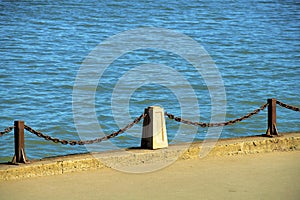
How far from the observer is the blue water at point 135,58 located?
23875mm

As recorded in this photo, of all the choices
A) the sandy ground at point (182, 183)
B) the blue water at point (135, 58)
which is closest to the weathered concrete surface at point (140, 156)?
the sandy ground at point (182, 183)

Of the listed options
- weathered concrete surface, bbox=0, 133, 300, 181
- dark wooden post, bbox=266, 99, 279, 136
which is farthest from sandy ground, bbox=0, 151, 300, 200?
dark wooden post, bbox=266, 99, 279, 136

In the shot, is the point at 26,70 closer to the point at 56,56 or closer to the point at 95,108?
the point at 56,56

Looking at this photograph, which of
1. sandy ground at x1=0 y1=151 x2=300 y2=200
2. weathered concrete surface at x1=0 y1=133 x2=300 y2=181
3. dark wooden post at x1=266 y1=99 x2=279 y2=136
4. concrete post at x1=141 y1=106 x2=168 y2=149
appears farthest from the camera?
dark wooden post at x1=266 y1=99 x2=279 y2=136

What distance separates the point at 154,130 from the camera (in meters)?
14.0

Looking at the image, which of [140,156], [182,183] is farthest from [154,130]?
[182,183]

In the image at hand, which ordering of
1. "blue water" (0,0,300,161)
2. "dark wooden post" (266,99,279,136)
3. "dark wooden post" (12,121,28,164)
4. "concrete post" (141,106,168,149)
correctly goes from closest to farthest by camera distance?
"dark wooden post" (12,121,28,164) < "concrete post" (141,106,168,149) < "dark wooden post" (266,99,279,136) < "blue water" (0,0,300,161)

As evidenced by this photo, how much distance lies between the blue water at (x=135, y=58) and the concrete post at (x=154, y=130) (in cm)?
612

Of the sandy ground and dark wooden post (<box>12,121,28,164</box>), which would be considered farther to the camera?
dark wooden post (<box>12,121,28,164</box>)

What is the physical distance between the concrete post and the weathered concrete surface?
159 mm

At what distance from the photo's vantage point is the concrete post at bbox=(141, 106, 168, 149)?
14.0m

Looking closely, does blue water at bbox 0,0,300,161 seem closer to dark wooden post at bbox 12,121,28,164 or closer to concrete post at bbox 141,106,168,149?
concrete post at bbox 141,106,168,149

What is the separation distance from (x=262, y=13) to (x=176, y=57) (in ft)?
60.8

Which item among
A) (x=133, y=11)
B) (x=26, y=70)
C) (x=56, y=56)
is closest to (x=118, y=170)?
(x=26, y=70)
